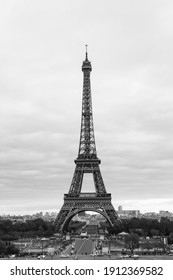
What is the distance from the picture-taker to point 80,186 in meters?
66.0

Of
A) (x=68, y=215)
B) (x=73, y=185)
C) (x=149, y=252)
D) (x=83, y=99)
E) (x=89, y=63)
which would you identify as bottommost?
(x=149, y=252)

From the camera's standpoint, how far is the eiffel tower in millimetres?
64688

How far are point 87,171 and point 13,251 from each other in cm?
2696

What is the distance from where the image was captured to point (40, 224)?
8044 cm

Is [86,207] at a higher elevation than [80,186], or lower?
lower

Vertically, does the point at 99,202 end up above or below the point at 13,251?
above

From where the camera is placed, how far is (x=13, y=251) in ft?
134

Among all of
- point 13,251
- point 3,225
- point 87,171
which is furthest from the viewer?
point 3,225

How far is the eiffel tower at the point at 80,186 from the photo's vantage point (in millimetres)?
64688
